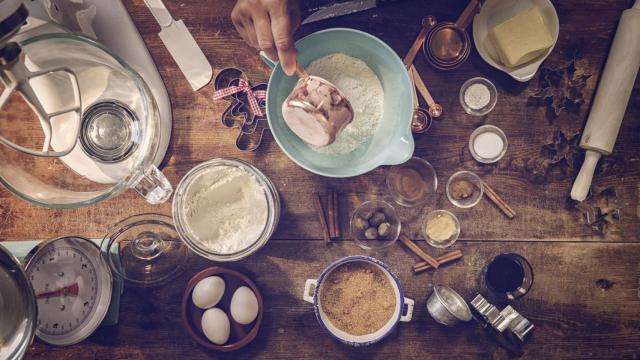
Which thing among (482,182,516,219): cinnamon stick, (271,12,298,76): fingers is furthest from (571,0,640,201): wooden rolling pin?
(271,12,298,76): fingers

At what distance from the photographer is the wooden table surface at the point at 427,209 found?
1340 mm

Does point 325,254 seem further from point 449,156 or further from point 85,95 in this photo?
point 85,95

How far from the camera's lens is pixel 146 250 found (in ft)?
4.47

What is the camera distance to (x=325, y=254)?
135 centimetres

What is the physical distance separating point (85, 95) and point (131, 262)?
48 cm

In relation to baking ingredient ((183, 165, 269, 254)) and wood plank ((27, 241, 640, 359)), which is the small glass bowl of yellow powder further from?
baking ingredient ((183, 165, 269, 254))

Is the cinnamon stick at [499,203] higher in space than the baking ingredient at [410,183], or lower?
lower

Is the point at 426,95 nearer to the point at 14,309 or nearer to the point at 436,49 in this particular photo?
the point at 436,49

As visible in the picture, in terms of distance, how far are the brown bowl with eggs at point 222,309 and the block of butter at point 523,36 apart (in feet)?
3.13

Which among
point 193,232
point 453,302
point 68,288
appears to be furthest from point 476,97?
point 68,288

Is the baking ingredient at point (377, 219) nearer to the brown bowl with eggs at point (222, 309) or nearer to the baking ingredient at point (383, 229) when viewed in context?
the baking ingredient at point (383, 229)

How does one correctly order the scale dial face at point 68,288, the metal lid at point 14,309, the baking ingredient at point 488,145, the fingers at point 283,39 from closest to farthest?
the metal lid at point 14,309, the fingers at point 283,39, the scale dial face at point 68,288, the baking ingredient at point 488,145

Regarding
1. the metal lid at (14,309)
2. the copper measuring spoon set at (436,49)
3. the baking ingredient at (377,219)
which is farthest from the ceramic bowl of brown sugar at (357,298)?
the metal lid at (14,309)

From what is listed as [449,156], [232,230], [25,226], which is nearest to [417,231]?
[449,156]
